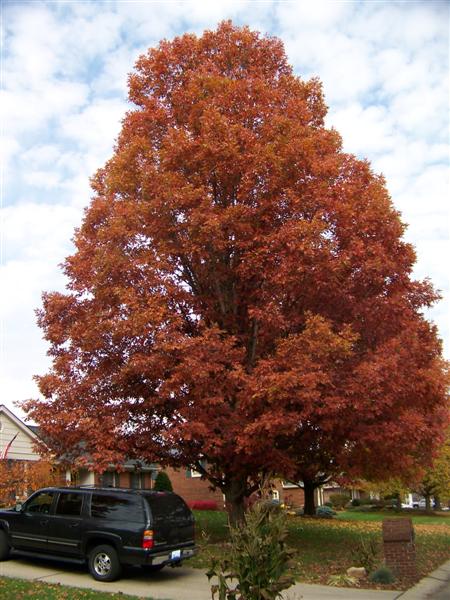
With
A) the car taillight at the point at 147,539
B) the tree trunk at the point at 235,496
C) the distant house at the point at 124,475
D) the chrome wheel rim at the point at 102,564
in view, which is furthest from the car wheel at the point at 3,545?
the tree trunk at the point at 235,496

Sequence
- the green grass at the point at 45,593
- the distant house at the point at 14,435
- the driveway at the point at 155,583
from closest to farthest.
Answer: the green grass at the point at 45,593, the driveway at the point at 155,583, the distant house at the point at 14,435

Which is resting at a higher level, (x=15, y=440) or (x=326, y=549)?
(x=15, y=440)

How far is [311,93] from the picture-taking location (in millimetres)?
15914

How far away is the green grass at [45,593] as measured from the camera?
29.9 feet

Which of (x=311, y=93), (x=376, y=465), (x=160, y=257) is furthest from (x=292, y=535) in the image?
(x=311, y=93)

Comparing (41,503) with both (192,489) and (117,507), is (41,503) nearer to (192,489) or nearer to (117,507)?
(117,507)

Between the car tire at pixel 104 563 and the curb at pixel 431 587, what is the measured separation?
190 inches

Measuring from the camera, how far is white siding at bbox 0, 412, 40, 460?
72.7 feet

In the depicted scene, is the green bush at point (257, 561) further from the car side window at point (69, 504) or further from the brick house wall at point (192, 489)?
the brick house wall at point (192, 489)

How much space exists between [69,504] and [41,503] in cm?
78

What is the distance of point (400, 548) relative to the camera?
1196 centimetres

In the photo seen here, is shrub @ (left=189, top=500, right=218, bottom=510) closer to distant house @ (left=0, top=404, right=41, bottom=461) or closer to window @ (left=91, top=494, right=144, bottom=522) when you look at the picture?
distant house @ (left=0, top=404, right=41, bottom=461)

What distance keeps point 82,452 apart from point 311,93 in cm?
1038

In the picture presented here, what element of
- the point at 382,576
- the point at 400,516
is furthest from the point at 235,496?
the point at 400,516
